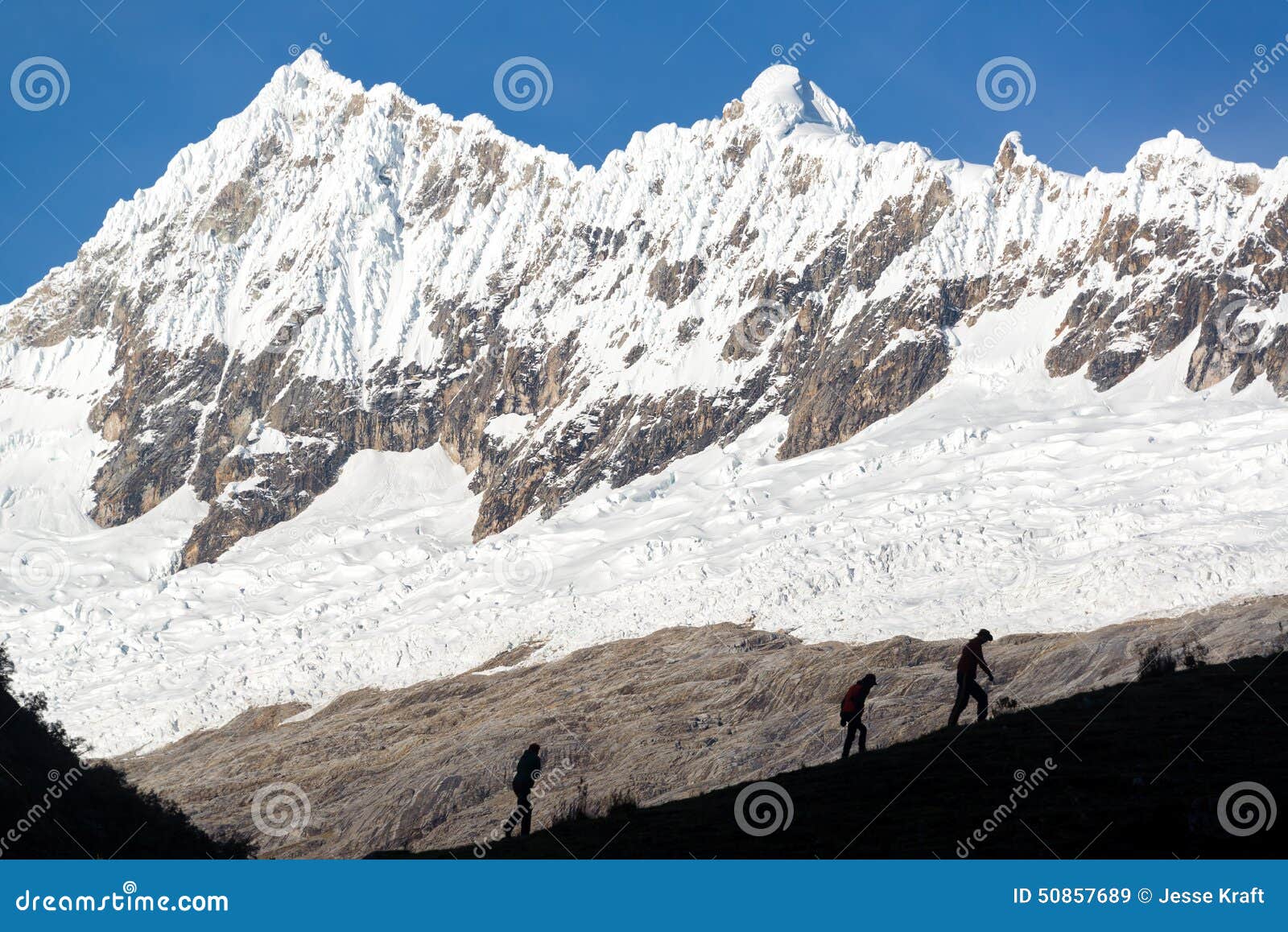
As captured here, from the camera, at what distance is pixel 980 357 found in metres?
157

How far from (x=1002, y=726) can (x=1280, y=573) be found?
52439 millimetres

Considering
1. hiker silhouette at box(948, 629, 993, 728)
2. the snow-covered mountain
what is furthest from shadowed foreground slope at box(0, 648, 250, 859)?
the snow-covered mountain

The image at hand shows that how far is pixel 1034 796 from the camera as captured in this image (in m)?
18.5

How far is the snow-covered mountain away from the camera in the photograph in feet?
290

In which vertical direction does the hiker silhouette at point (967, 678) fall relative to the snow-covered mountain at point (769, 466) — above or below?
below

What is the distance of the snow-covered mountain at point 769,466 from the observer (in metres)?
88.5

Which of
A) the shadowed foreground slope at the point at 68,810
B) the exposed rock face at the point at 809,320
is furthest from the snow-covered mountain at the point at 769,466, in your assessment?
the shadowed foreground slope at the point at 68,810

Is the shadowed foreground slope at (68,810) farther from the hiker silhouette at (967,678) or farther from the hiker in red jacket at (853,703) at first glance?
the hiker silhouette at (967,678)

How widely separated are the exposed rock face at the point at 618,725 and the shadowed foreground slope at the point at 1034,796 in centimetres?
761

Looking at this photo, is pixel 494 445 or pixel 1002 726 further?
pixel 494 445

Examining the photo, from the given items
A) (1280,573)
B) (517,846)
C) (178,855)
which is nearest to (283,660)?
(1280,573)

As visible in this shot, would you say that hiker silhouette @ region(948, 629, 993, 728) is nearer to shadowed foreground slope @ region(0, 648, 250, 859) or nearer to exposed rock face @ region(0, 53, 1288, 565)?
shadowed foreground slope @ region(0, 648, 250, 859)

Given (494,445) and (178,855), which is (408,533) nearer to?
(494,445)

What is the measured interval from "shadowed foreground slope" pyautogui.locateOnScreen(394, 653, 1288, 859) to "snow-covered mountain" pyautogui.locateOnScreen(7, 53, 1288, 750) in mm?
48824
